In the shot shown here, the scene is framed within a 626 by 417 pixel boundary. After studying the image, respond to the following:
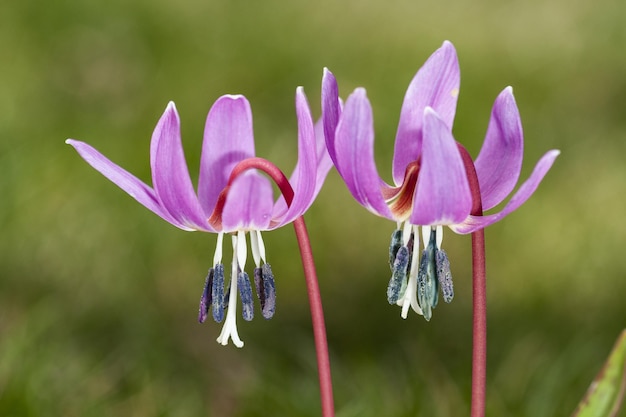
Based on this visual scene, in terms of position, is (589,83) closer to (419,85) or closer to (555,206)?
(555,206)

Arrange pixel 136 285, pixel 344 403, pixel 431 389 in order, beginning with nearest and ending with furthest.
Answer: pixel 431 389
pixel 344 403
pixel 136 285

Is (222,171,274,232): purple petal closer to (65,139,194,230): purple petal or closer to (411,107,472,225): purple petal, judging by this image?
(65,139,194,230): purple petal

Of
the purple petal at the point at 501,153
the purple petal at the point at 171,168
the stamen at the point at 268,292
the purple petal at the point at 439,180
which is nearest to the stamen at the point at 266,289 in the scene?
the stamen at the point at 268,292

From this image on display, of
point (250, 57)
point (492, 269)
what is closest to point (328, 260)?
point (492, 269)

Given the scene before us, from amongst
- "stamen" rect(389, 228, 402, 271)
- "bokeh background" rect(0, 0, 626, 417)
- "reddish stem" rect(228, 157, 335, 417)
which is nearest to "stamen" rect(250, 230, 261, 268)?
"reddish stem" rect(228, 157, 335, 417)

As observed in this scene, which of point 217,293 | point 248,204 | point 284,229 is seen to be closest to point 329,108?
point 248,204
